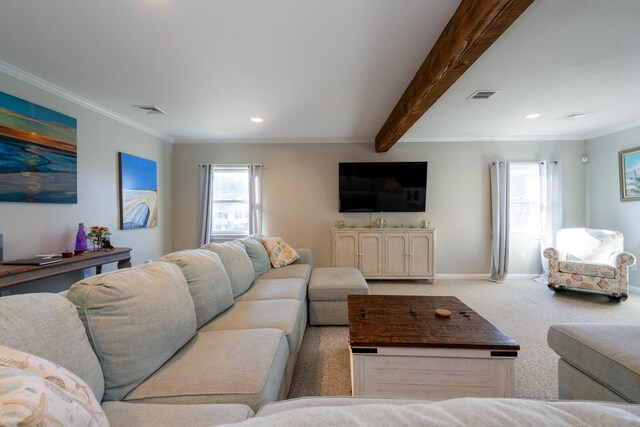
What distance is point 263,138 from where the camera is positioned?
4414mm

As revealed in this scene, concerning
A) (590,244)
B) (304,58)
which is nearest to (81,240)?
(304,58)

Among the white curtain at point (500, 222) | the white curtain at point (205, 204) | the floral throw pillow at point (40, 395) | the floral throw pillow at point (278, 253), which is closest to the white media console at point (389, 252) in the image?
the floral throw pillow at point (278, 253)

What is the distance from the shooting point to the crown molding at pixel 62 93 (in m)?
2.28

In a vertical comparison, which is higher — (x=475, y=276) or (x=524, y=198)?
(x=524, y=198)

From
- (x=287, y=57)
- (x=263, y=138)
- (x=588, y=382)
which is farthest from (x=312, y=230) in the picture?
(x=588, y=382)

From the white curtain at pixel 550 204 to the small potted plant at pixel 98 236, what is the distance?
6040 millimetres

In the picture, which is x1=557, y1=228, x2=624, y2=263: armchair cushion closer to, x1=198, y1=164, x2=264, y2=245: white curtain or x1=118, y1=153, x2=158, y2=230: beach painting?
x1=198, y1=164, x2=264, y2=245: white curtain

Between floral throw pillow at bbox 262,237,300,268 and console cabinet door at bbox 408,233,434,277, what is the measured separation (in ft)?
6.00

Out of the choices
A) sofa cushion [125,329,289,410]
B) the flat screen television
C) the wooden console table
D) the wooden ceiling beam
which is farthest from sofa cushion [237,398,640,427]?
the flat screen television

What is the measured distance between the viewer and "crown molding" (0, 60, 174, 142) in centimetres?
228

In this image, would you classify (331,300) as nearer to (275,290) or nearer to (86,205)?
(275,290)

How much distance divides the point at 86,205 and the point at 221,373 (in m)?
3.07

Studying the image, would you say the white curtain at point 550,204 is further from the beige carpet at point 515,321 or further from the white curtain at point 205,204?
the white curtain at point 205,204

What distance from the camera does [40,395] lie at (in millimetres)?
502
